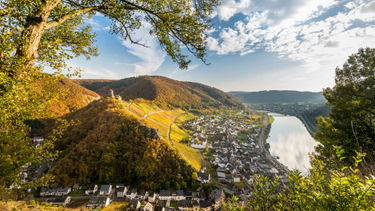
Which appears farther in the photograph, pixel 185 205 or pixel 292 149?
pixel 292 149

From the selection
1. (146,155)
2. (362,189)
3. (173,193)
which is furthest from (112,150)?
(362,189)

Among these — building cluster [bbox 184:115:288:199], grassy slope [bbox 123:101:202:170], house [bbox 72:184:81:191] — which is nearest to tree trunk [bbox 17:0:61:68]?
building cluster [bbox 184:115:288:199]

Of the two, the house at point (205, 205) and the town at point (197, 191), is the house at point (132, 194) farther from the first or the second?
the house at point (205, 205)

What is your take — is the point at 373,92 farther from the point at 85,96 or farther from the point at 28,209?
the point at 85,96

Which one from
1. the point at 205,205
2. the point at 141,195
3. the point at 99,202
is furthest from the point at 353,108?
the point at 99,202

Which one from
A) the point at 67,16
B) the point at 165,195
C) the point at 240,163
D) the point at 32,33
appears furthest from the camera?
the point at 240,163

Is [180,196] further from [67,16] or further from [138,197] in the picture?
[67,16]
